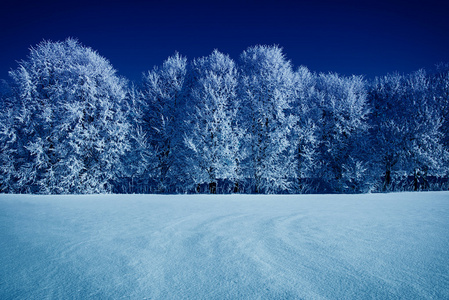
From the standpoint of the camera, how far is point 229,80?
1288 cm

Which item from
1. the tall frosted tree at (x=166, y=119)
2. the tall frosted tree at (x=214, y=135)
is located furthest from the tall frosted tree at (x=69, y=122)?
the tall frosted tree at (x=214, y=135)

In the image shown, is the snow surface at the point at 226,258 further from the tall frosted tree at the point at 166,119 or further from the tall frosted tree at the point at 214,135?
the tall frosted tree at the point at 166,119

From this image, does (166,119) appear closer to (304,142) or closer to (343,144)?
(304,142)

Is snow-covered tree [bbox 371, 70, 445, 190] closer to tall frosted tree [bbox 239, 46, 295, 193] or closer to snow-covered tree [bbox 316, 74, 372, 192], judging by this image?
snow-covered tree [bbox 316, 74, 372, 192]

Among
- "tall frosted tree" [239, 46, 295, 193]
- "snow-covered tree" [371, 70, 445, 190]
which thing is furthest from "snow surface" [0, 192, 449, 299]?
"snow-covered tree" [371, 70, 445, 190]

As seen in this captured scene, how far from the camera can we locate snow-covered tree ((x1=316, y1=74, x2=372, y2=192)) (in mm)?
13461

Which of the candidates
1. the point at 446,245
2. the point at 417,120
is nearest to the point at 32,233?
the point at 446,245

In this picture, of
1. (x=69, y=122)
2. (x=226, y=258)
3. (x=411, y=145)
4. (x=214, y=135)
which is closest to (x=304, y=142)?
(x=214, y=135)

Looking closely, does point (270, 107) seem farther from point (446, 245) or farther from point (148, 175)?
point (446, 245)

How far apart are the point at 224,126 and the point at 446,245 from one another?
10.00 meters

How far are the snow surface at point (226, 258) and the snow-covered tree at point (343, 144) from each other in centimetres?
1113

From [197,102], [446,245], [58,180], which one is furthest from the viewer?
[197,102]

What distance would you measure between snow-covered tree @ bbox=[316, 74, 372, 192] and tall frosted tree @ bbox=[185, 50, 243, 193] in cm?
616

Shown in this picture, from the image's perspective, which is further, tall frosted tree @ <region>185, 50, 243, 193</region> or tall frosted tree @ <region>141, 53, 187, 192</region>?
tall frosted tree @ <region>141, 53, 187, 192</region>
